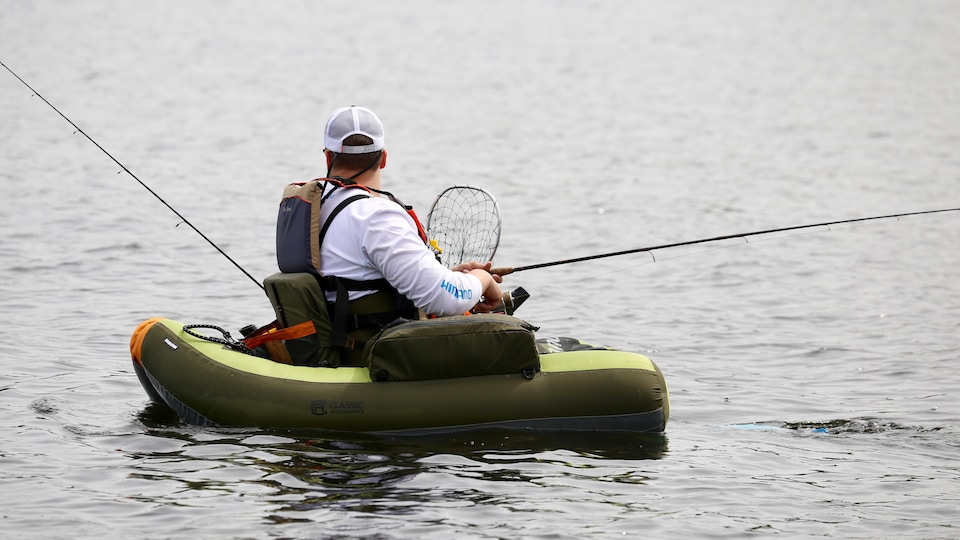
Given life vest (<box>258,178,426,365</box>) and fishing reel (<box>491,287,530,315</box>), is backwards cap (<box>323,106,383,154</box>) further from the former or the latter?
fishing reel (<box>491,287,530,315</box>)

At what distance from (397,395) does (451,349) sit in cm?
34

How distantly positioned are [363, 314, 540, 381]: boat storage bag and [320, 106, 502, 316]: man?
14 cm

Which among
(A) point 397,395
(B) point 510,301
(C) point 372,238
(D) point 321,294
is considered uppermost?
(C) point 372,238

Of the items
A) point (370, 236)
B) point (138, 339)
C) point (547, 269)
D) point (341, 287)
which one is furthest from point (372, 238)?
point (547, 269)

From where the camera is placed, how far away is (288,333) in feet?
20.5

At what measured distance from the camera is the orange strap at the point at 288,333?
6199 millimetres

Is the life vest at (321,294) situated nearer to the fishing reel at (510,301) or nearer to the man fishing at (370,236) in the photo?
the man fishing at (370,236)

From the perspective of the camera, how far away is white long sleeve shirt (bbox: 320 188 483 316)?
6.02m

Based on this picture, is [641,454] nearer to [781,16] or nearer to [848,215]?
[848,215]

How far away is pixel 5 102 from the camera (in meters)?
20.6

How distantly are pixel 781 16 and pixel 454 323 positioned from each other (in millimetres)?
39126

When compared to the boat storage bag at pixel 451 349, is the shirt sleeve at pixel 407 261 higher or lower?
higher

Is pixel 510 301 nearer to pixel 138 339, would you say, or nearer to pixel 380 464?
pixel 380 464

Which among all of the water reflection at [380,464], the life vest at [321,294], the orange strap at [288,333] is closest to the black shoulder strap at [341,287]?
the life vest at [321,294]
